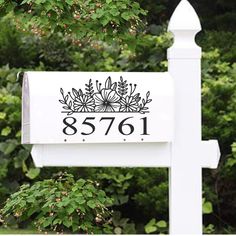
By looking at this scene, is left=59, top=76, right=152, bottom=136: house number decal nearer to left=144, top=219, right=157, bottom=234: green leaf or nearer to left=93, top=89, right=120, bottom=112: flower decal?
left=93, top=89, right=120, bottom=112: flower decal

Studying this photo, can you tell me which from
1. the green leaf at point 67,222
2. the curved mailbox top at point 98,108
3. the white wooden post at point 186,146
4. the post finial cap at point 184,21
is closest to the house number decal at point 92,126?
the curved mailbox top at point 98,108

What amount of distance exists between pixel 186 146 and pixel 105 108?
0.28m

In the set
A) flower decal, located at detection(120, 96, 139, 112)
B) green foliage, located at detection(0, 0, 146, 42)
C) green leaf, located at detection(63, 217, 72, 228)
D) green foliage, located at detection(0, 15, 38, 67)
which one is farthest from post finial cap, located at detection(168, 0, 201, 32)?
green foliage, located at detection(0, 15, 38, 67)

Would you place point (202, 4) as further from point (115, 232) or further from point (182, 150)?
point (182, 150)

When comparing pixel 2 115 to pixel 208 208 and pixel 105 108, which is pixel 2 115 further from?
pixel 105 108

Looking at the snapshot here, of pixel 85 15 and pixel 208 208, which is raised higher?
pixel 85 15

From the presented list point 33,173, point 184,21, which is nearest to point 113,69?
point 33,173

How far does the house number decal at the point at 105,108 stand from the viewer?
2.17 m

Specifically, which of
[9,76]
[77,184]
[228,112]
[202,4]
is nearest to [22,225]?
[9,76]

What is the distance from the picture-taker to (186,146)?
2250 millimetres

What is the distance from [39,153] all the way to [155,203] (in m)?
3.27

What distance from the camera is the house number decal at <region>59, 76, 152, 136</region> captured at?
2174mm

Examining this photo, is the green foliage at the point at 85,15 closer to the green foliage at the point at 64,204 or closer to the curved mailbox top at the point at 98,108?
the green foliage at the point at 64,204

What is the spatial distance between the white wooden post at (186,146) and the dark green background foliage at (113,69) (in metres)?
0.79
